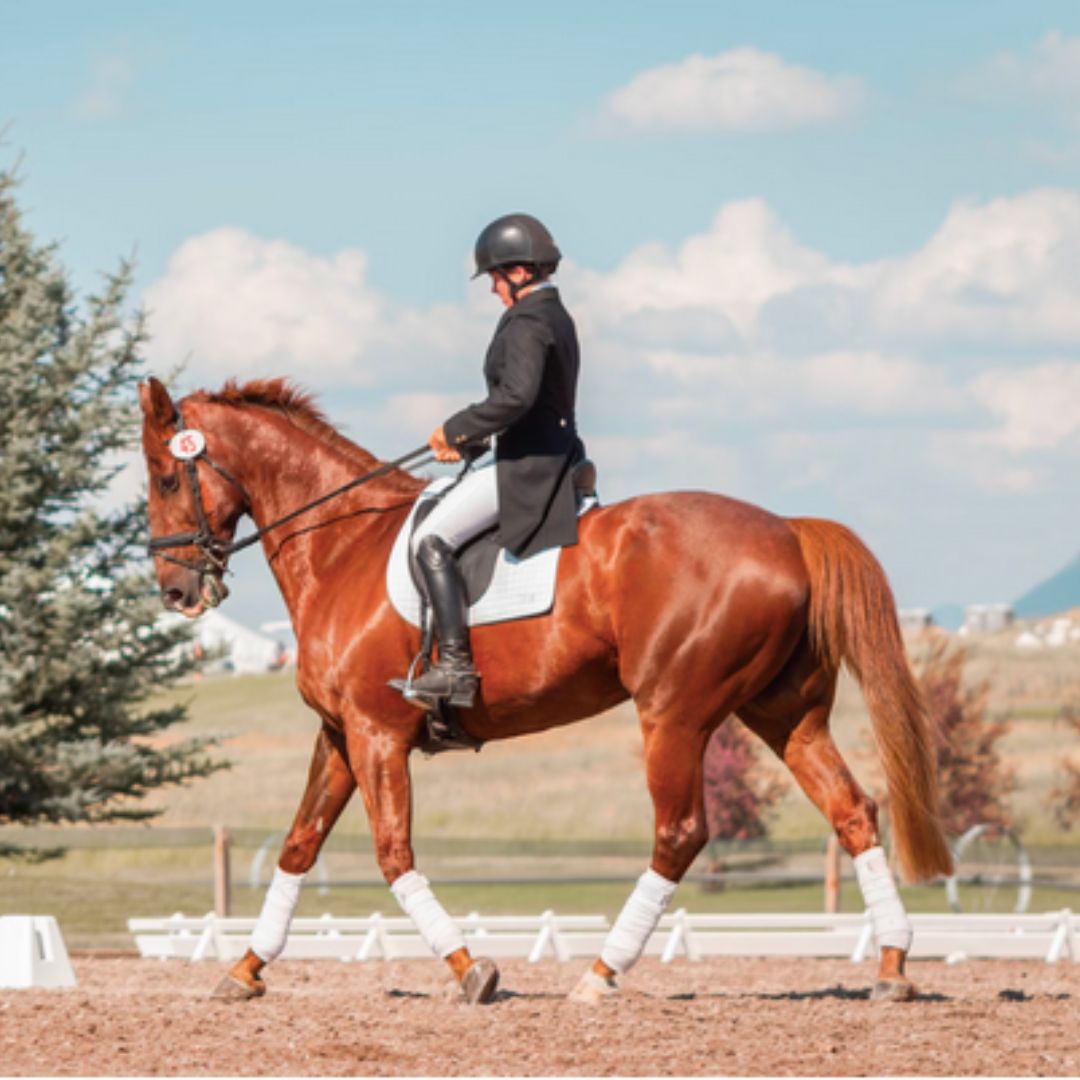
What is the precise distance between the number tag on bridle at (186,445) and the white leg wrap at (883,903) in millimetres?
3761

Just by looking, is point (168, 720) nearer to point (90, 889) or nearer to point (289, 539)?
point (90, 889)

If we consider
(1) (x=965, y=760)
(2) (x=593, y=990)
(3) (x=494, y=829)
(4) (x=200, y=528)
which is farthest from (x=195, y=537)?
(3) (x=494, y=829)

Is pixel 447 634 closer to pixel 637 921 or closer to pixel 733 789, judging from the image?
pixel 637 921

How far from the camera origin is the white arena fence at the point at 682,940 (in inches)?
560

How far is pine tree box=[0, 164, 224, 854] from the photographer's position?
785 inches

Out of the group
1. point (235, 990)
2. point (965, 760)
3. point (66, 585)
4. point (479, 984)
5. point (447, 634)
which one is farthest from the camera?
point (965, 760)

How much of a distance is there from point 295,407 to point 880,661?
331 cm

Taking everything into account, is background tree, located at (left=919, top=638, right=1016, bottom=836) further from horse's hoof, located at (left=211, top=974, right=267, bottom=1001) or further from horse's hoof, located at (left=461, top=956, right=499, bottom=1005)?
horse's hoof, located at (left=461, top=956, right=499, bottom=1005)

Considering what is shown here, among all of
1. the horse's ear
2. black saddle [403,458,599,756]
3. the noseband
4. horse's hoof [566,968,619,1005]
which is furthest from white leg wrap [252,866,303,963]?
the horse's ear

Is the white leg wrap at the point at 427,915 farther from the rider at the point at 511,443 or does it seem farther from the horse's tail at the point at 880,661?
the horse's tail at the point at 880,661

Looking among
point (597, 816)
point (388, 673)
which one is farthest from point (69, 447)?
point (597, 816)

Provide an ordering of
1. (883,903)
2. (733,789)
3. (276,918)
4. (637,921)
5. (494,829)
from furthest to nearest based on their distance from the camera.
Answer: (494,829) → (733,789) → (276,918) → (883,903) → (637,921)

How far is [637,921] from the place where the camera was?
324 inches

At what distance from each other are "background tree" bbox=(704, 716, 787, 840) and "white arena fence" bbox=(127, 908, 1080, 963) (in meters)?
18.9
